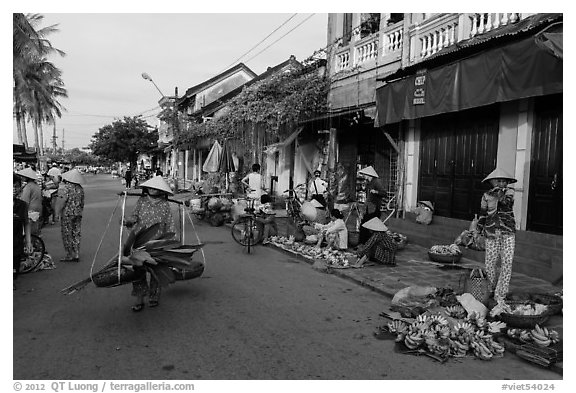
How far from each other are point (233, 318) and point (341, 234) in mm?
4382

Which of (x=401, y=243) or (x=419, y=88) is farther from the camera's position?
(x=419, y=88)

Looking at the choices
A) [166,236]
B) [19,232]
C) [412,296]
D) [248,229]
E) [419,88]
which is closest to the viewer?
[166,236]

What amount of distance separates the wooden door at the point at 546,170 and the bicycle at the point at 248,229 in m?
5.58

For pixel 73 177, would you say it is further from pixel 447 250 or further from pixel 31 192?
pixel 447 250

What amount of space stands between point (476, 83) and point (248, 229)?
558 centimetres

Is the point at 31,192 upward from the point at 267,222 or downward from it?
upward

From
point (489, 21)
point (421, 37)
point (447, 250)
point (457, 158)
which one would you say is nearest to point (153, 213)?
point (447, 250)

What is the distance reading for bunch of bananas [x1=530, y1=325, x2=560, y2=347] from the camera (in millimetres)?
4340

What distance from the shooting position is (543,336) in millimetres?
4391

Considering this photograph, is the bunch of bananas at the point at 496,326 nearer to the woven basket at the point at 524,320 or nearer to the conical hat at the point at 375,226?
the woven basket at the point at 524,320

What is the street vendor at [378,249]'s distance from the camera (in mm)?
8117

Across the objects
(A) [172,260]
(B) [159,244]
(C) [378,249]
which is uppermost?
(B) [159,244]

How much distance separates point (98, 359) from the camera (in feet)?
13.0
